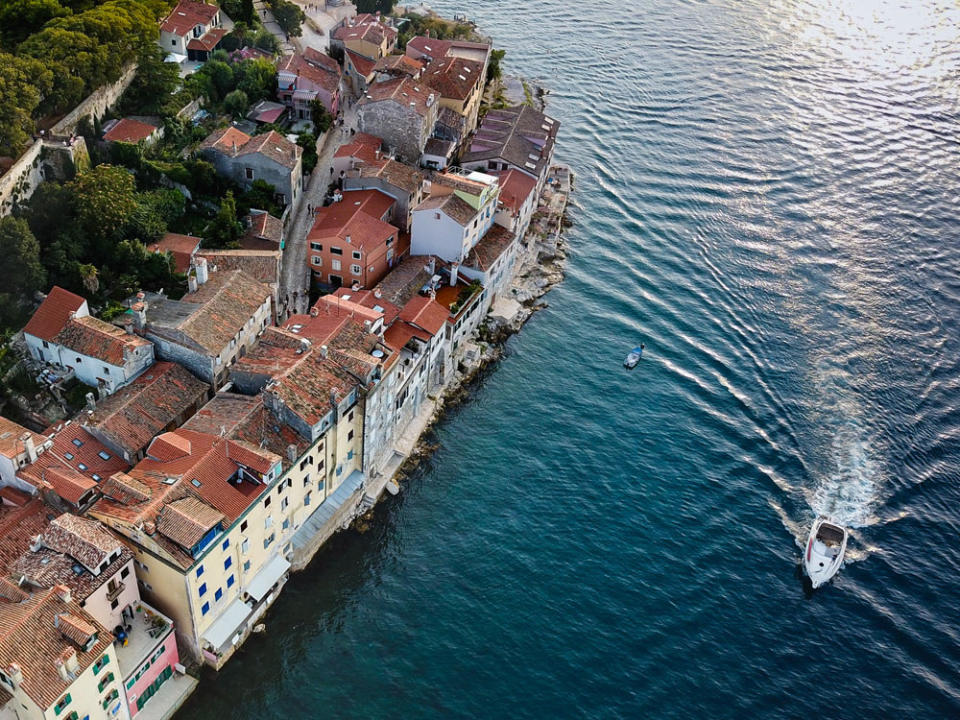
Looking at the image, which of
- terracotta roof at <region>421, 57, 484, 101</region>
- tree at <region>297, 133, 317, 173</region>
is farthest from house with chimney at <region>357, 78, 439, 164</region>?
tree at <region>297, 133, 317, 173</region>

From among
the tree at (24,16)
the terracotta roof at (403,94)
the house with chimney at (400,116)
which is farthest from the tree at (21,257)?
the terracotta roof at (403,94)

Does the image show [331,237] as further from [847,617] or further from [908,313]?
[908,313]

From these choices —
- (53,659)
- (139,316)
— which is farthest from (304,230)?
(53,659)

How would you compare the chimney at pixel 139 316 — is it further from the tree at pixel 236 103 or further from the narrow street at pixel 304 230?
the tree at pixel 236 103

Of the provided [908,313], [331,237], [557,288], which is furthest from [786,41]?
[331,237]

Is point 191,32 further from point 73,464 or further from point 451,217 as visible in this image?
point 73,464

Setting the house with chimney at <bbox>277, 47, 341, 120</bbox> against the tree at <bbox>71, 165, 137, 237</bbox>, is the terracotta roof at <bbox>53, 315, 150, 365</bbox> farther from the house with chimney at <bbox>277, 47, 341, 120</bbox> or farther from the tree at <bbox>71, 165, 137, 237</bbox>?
the house with chimney at <bbox>277, 47, 341, 120</bbox>
